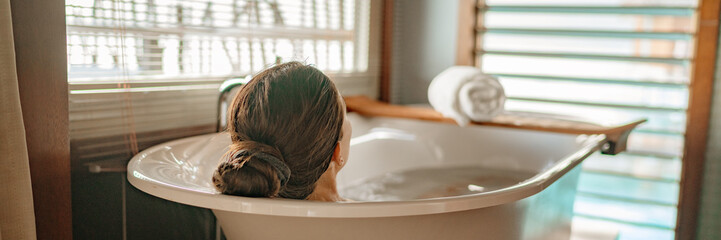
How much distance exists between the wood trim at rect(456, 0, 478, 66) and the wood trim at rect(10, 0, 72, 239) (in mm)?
2049

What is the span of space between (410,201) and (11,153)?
0.77 meters

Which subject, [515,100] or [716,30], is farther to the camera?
[515,100]

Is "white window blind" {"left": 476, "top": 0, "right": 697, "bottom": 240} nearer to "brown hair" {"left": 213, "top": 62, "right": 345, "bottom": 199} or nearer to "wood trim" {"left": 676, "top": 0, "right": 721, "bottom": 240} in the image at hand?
"wood trim" {"left": 676, "top": 0, "right": 721, "bottom": 240}

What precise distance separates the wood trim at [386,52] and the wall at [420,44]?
0.04m

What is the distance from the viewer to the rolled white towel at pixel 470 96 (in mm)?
2447

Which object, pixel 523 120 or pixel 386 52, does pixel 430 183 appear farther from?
pixel 386 52

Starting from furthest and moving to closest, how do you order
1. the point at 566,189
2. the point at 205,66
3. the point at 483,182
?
the point at 483,182 < the point at 205,66 < the point at 566,189

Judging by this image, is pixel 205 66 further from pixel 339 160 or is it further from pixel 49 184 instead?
pixel 339 160

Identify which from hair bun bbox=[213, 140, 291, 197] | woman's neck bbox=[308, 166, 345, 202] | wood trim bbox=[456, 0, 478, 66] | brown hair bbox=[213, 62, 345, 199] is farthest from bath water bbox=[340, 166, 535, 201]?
hair bun bbox=[213, 140, 291, 197]

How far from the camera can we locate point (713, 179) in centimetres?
263

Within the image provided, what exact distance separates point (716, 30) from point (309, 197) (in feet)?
6.68

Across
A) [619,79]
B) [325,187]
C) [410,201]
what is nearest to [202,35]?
[325,187]

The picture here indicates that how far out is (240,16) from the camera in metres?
2.22

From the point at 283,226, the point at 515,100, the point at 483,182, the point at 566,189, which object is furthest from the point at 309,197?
the point at 515,100
